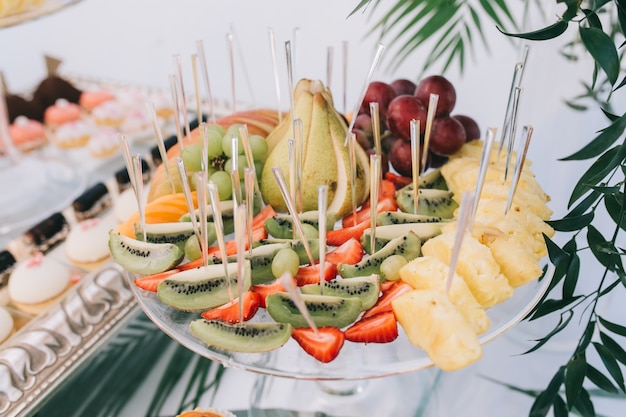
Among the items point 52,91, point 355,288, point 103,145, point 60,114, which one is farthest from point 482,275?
point 52,91

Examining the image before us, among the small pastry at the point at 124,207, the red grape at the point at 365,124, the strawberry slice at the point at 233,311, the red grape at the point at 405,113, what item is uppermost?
the red grape at the point at 405,113

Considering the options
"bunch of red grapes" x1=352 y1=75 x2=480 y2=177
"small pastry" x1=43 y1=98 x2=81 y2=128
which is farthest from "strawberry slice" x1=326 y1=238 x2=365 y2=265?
A: "small pastry" x1=43 y1=98 x2=81 y2=128

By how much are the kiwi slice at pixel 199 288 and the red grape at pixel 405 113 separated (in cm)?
36

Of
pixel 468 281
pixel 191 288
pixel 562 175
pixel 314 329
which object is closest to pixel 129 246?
pixel 191 288

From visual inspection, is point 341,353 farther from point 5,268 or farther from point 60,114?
point 60,114

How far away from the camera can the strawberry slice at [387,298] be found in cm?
70

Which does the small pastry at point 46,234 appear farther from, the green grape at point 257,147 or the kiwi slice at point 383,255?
the kiwi slice at point 383,255

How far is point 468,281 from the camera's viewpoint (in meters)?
0.69

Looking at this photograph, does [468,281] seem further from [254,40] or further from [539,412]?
[254,40]

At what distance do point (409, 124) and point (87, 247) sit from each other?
703 mm

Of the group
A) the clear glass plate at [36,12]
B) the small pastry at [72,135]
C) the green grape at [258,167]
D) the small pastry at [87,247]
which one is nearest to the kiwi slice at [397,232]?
the green grape at [258,167]

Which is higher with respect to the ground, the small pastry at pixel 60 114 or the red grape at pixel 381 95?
the red grape at pixel 381 95

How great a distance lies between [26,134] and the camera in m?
1.68

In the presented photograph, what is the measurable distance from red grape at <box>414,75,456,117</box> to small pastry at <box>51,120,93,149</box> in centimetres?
108
